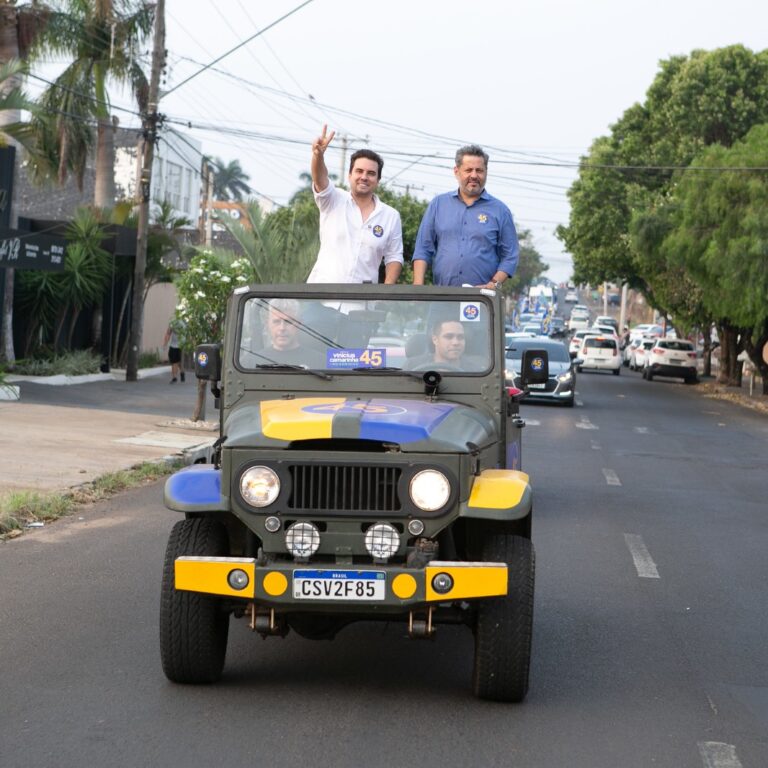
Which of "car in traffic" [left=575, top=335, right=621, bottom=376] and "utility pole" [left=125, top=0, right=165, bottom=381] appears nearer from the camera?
"utility pole" [left=125, top=0, right=165, bottom=381]

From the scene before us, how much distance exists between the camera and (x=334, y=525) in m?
5.59

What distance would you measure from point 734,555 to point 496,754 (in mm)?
5758

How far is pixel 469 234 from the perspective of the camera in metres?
8.23

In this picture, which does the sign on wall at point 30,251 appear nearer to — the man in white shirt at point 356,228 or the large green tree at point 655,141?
the man in white shirt at point 356,228

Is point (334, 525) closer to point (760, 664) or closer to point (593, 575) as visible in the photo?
point (760, 664)

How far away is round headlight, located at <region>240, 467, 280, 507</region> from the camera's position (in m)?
5.57

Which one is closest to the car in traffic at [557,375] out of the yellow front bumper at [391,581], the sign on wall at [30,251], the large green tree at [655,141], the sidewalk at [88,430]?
the sidewalk at [88,430]

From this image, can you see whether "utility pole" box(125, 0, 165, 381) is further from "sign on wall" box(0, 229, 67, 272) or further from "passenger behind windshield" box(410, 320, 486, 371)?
"passenger behind windshield" box(410, 320, 486, 371)

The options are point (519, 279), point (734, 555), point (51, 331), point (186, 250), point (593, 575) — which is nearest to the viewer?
point (593, 575)

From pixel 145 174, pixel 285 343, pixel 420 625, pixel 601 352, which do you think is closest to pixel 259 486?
pixel 420 625

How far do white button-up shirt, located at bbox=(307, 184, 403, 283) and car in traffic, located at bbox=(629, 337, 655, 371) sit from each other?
48.1 meters

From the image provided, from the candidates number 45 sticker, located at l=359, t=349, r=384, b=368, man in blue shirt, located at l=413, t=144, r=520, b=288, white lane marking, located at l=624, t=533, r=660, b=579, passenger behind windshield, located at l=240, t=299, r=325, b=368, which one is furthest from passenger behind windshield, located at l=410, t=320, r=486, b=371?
white lane marking, located at l=624, t=533, r=660, b=579

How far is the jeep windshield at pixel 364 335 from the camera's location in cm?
679

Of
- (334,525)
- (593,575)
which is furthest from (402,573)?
(593,575)
